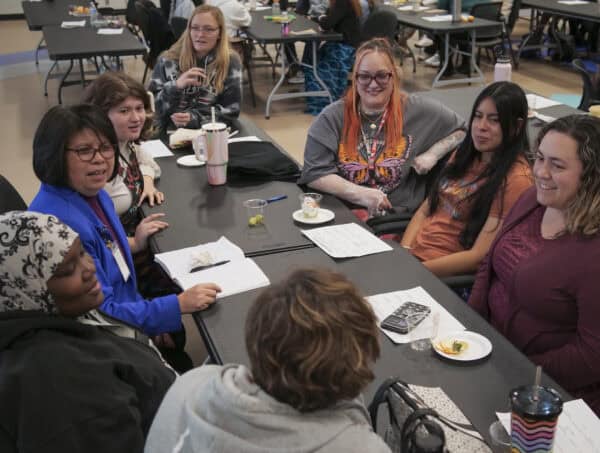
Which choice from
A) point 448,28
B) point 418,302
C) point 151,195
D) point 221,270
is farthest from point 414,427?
point 448,28

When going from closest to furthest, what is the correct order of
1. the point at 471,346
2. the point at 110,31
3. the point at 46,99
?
the point at 471,346, the point at 110,31, the point at 46,99

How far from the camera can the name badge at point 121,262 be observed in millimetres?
2073

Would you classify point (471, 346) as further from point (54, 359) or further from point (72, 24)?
point (72, 24)

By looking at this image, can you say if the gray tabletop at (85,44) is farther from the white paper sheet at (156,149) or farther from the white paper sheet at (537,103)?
the white paper sheet at (537,103)

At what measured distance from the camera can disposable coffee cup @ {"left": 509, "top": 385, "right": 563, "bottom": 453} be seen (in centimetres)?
114

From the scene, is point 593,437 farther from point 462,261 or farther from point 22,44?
point 22,44

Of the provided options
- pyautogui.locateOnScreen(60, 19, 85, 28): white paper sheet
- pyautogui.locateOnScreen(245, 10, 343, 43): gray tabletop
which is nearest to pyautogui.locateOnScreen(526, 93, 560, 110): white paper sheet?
pyautogui.locateOnScreen(245, 10, 343, 43): gray tabletop

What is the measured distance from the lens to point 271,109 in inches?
262

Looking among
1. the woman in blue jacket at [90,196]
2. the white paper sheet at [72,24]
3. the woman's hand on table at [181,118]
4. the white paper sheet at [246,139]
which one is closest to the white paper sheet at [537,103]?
the white paper sheet at [246,139]

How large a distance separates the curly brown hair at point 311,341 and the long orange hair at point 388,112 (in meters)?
1.87

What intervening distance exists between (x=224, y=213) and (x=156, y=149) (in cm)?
93

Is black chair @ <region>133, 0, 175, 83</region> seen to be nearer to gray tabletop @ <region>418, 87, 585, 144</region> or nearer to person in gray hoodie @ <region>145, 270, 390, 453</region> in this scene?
gray tabletop @ <region>418, 87, 585, 144</region>

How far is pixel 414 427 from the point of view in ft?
3.46

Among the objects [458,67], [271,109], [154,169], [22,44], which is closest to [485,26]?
[458,67]
